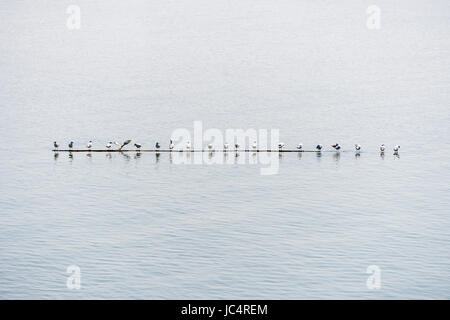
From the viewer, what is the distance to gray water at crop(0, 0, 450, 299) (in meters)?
45.2

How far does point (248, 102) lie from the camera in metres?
128

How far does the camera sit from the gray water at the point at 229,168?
45250 millimetres
